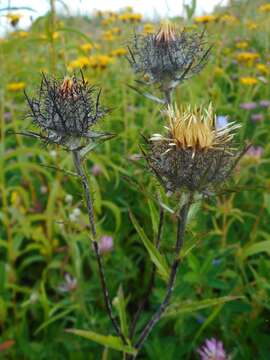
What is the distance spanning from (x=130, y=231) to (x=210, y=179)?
1.49m

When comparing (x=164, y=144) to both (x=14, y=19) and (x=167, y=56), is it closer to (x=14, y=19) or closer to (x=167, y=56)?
(x=167, y=56)

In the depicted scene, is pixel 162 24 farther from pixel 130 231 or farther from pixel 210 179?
pixel 130 231

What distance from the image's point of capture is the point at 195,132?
38.8 inches

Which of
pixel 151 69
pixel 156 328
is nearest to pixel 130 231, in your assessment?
pixel 156 328

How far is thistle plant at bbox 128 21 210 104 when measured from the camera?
1.50 metres

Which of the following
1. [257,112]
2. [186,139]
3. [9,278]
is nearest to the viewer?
[186,139]

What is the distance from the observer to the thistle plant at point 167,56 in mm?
1503

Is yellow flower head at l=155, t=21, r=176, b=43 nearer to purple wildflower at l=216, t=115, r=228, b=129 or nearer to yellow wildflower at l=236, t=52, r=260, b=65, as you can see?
purple wildflower at l=216, t=115, r=228, b=129

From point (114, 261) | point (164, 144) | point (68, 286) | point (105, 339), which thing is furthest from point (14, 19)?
point (105, 339)

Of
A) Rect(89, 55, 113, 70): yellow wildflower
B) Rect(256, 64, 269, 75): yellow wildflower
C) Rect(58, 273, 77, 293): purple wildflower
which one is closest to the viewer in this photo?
Rect(58, 273, 77, 293): purple wildflower

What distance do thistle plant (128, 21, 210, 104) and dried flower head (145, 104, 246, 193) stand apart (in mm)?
489

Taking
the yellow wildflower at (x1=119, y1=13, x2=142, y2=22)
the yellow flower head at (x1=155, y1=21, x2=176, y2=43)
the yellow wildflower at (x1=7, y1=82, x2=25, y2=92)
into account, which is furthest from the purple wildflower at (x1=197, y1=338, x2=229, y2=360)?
the yellow wildflower at (x1=119, y1=13, x2=142, y2=22)

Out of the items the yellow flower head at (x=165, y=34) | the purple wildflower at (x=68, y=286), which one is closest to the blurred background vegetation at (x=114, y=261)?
the purple wildflower at (x=68, y=286)

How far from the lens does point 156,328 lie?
70.5 inches
